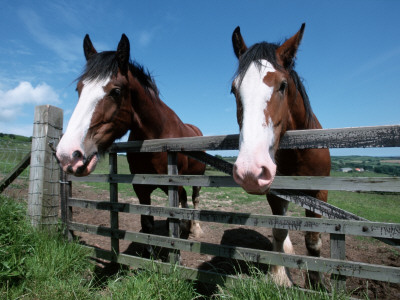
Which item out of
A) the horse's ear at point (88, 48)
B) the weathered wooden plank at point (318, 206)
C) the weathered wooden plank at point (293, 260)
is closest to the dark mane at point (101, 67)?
the horse's ear at point (88, 48)

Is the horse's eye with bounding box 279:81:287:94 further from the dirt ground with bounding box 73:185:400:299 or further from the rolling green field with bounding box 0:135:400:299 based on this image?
the dirt ground with bounding box 73:185:400:299

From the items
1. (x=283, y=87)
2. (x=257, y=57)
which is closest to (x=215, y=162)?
(x=283, y=87)

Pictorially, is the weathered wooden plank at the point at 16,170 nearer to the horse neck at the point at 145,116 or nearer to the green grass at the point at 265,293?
the horse neck at the point at 145,116

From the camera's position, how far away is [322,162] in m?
2.81

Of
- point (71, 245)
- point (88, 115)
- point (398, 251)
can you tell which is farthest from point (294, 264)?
point (398, 251)

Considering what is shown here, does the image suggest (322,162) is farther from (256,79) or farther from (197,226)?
(197,226)

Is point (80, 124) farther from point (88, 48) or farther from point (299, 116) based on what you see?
point (299, 116)

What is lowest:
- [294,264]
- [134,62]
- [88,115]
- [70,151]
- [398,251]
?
[398,251]

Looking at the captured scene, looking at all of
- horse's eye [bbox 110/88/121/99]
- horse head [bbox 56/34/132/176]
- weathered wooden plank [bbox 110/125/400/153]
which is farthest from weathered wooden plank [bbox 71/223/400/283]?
horse's eye [bbox 110/88/121/99]

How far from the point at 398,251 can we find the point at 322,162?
10.5 ft

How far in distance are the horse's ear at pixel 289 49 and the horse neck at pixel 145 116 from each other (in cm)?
194

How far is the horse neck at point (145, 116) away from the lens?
3.36m

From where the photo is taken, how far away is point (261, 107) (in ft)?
6.19

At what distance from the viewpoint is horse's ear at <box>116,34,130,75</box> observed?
2.98 m
